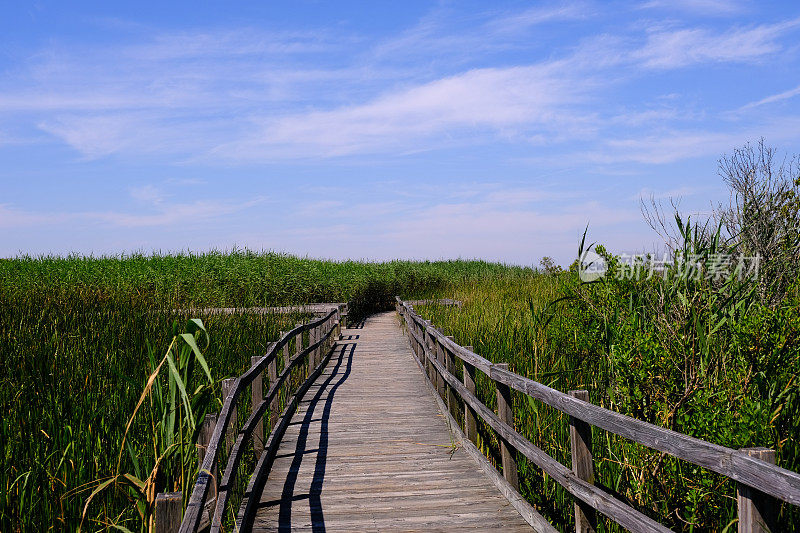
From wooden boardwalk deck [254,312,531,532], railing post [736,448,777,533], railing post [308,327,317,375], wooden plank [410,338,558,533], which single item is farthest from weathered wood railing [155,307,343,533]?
railing post [736,448,777,533]

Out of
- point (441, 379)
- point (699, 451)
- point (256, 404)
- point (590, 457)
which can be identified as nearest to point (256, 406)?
point (256, 404)

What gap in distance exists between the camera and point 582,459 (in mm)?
3760

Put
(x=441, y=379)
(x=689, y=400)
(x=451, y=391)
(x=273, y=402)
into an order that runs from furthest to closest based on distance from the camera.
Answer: (x=441, y=379) → (x=451, y=391) → (x=273, y=402) → (x=689, y=400)

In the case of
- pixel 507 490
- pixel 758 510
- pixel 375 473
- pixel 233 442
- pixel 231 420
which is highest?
pixel 758 510

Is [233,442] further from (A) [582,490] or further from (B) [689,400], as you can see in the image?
(B) [689,400]

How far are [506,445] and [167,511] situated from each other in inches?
124

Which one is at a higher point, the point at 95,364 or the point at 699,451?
the point at 699,451

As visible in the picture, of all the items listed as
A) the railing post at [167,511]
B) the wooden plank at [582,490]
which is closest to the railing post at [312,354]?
the wooden plank at [582,490]

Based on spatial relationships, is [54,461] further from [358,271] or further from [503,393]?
[358,271]

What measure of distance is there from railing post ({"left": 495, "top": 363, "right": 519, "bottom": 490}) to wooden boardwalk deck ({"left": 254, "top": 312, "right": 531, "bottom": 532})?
22cm

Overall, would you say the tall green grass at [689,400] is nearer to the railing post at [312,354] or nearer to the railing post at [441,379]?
the railing post at [441,379]

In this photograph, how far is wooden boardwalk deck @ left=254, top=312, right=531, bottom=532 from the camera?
15.5 feet

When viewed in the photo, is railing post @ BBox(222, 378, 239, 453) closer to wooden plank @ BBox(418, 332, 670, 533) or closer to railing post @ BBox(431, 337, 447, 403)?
wooden plank @ BBox(418, 332, 670, 533)
